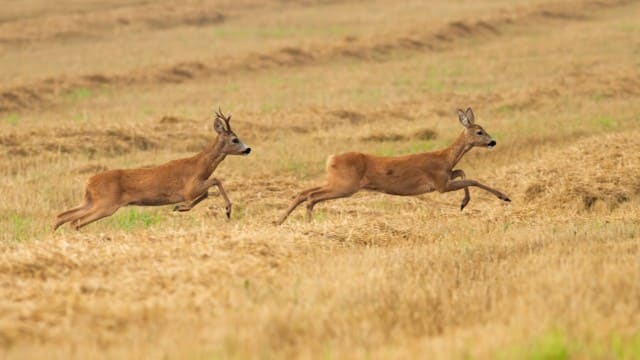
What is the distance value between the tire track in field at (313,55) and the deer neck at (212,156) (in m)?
11.7

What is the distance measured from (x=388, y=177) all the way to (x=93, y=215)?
361 cm

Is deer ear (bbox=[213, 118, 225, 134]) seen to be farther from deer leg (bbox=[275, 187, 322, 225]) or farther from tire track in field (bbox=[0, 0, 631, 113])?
tire track in field (bbox=[0, 0, 631, 113])

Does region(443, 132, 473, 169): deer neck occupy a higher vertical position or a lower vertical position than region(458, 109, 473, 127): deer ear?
lower

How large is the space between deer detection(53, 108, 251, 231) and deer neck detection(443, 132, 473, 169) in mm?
2905

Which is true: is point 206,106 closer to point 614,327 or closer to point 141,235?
point 141,235

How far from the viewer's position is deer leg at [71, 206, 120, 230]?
45.6 feet

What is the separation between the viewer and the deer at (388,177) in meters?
14.7

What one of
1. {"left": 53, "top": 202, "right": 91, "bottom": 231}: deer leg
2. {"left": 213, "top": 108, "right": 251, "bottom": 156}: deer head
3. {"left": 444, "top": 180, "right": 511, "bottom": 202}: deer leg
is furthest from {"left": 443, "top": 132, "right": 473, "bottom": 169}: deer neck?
{"left": 53, "top": 202, "right": 91, "bottom": 231}: deer leg

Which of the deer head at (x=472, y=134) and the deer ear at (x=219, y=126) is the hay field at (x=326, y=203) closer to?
the deer head at (x=472, y=134)

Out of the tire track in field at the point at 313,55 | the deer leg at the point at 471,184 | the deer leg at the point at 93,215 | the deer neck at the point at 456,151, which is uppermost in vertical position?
the deer neck at the point at 456,151

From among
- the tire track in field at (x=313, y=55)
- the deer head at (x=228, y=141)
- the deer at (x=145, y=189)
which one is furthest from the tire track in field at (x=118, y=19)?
the deer at (x=145, y=189)

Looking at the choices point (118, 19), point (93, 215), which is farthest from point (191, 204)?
point (118, 19)

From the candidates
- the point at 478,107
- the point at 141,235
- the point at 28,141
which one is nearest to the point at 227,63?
the point at 478,107

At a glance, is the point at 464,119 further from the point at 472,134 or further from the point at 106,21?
the point at 106,21
